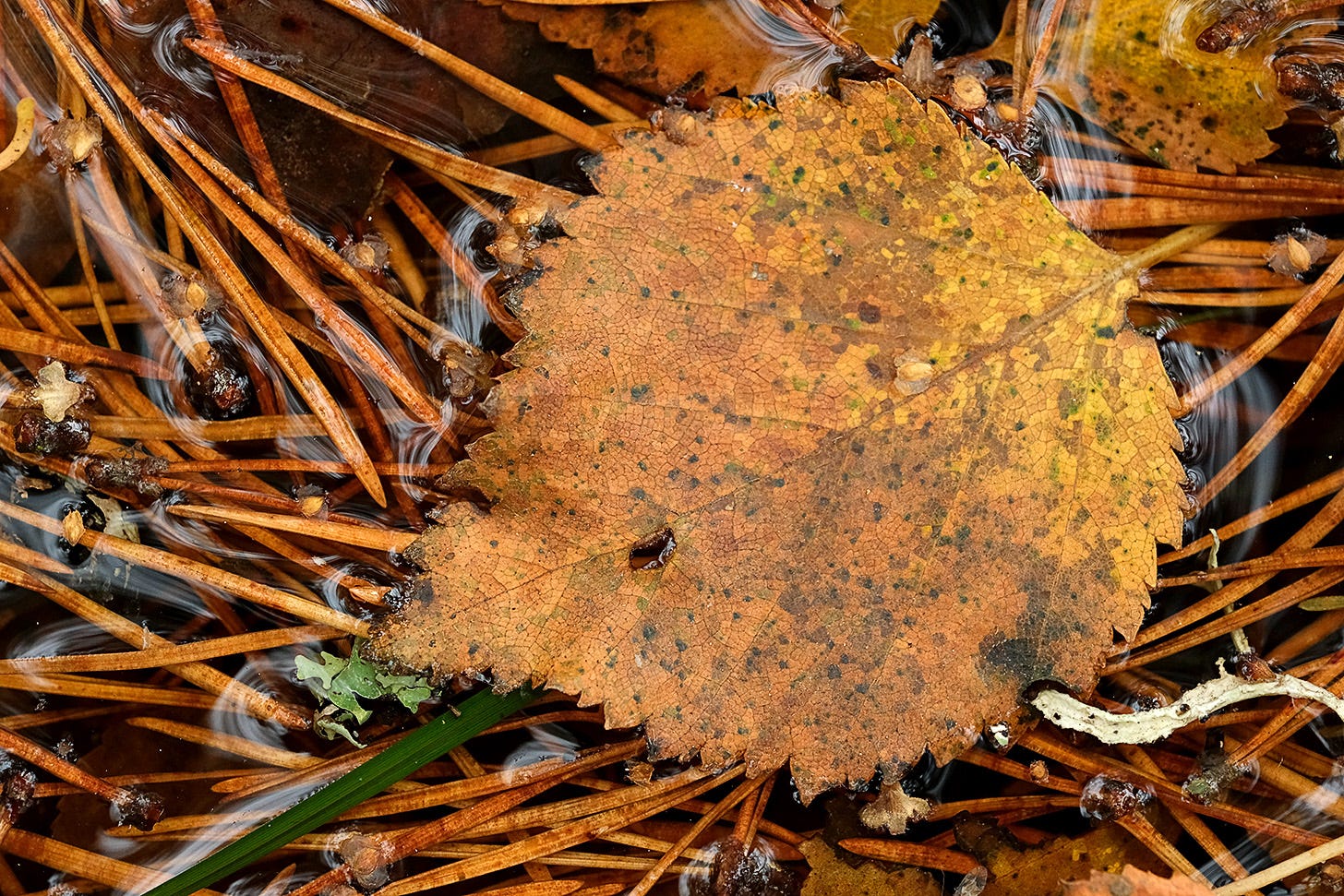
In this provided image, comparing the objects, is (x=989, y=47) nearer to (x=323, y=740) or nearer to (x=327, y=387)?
(x=327, y=387)

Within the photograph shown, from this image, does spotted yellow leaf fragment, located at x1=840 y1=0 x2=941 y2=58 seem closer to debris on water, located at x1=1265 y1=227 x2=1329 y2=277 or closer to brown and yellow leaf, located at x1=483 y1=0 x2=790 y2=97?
brown and yellow leaf, located at x1=483 y1=0 x2=790 y2=97

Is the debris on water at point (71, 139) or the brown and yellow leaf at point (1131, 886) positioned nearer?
the brown and yellow leaf at point (1131, 886)

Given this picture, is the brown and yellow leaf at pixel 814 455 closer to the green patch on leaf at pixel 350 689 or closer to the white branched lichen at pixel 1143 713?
the white branched lichen at pixel 1143 713

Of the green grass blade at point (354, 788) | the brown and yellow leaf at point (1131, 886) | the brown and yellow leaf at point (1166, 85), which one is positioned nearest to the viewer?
the brown and yellow leaf at point (1131, 886)

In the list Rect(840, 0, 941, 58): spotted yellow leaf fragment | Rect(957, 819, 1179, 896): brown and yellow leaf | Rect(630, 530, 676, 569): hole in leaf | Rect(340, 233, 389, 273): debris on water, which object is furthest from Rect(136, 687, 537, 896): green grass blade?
Rect(840, 0, 941, 58): spotted yellow leaf fragment

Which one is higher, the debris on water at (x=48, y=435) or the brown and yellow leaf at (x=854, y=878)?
the debris on water at (x=48, y=435)

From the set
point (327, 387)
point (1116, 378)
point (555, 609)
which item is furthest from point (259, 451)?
point (1116, 378)

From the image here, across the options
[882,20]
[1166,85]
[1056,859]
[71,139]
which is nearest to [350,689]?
[71,139]

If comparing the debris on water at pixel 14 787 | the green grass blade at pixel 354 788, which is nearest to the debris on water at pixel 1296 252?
the green grass blade at pixel 354 788
